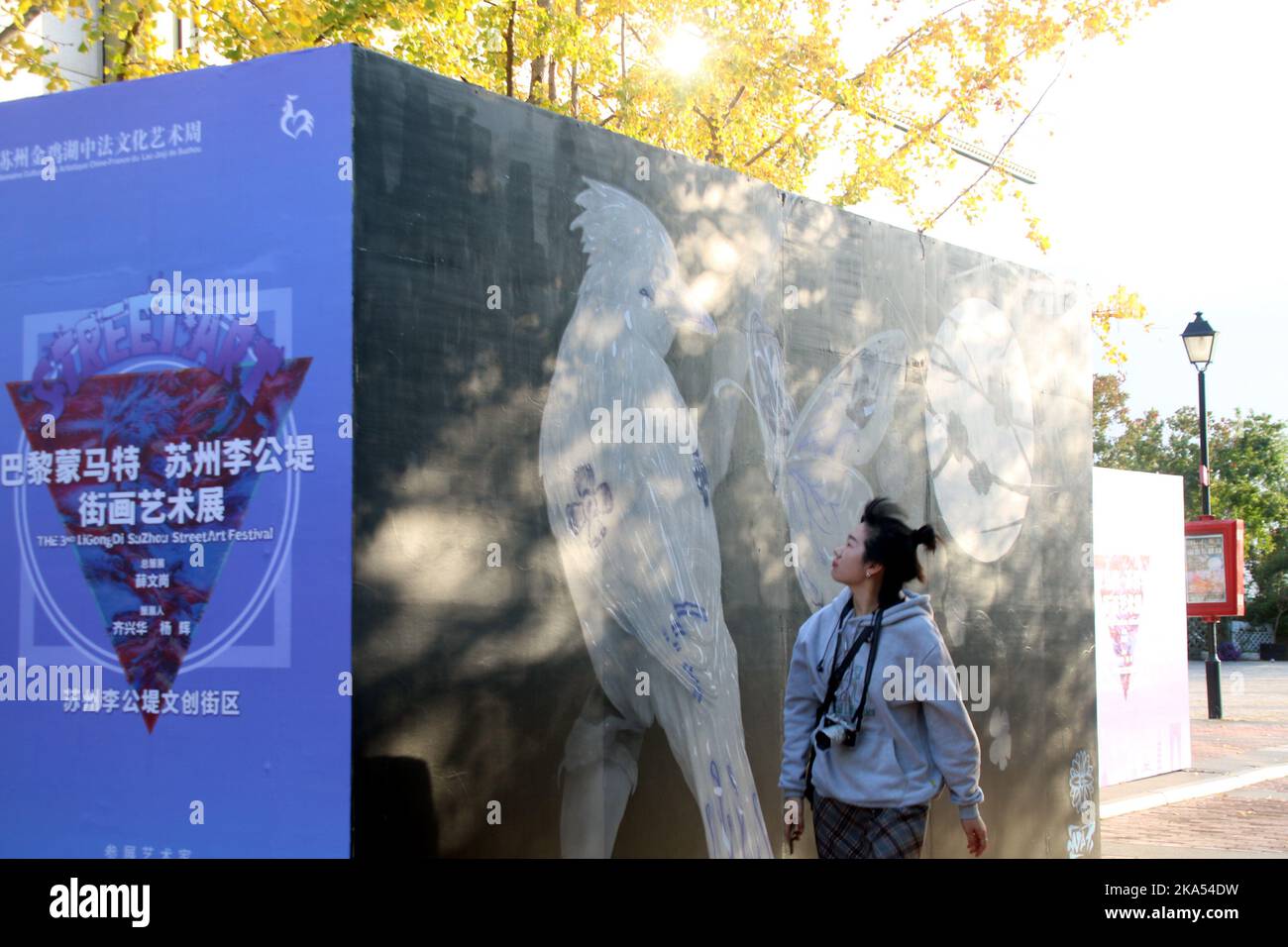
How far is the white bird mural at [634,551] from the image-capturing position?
6.69 m

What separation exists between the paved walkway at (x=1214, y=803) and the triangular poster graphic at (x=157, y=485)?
768cm

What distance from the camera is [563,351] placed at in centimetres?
671

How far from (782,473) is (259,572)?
3.14 metres

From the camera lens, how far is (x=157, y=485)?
6.03 meters

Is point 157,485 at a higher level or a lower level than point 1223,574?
higher

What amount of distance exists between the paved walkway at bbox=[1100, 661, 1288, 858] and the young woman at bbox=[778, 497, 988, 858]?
6.23 meters

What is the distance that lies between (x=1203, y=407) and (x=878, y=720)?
1893cm

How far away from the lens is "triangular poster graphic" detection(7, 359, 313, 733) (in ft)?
19.3
